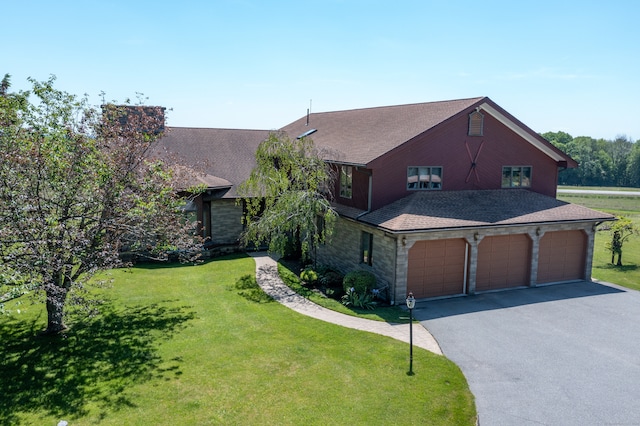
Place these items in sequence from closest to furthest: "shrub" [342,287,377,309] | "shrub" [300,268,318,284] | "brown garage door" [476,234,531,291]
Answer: "shrub" [342,287,377,309] → "brown garage door" [476,234,531,291] → "shrub" [300,268,318,284]

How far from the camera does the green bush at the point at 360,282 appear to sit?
58.6ft

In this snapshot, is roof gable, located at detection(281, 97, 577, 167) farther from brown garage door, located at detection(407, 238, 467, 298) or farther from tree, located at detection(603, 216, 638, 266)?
brown garage door, located at detection(407, 238, 467, 298)

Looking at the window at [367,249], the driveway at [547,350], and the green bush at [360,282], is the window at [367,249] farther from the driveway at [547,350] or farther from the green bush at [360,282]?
the driveway at [547,350]

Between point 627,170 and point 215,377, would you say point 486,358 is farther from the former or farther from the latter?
point 627,170

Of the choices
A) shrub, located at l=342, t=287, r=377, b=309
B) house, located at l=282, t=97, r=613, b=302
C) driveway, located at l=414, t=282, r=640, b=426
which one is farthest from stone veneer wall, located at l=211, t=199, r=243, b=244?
driveway, located at l=414, t=282, r=640, b=426

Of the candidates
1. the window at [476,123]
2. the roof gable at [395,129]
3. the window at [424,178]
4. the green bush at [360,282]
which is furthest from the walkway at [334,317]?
the window at [476,123]

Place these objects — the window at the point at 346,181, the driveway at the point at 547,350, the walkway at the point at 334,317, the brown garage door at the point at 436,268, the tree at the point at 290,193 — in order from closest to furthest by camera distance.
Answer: the driveway at the point at 547,350 → the walkway at the point at 334,317 → the brown garage door at the point at 436,268 → the tree at the point at 290,193 → the window at the point at 346,181

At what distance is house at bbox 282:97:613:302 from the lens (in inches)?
716

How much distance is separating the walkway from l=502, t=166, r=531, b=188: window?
1068 centimetres

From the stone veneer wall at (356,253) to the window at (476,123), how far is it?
279 inches

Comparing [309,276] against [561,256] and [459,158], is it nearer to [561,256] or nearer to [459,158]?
[459,158]

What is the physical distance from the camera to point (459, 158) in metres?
21.0

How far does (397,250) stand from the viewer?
17328 mm

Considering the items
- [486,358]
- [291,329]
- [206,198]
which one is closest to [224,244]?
[206,198]
